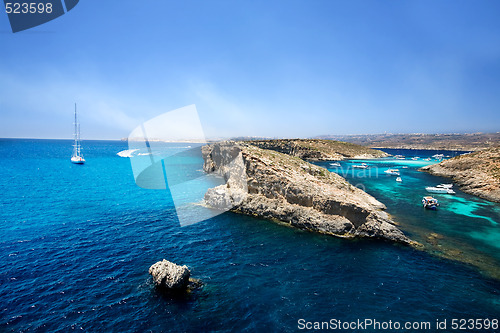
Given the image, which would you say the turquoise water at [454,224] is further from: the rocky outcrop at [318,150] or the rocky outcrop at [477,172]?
the rocky outcrop at [318,150]

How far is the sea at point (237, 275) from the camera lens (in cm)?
1535

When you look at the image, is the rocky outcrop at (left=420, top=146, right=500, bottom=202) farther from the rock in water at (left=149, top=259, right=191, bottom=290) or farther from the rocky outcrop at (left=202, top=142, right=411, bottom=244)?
the rock in water at (left=149, top=259, right=191, bottom=290)

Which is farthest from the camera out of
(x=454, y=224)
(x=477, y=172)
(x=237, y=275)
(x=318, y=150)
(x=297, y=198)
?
(x=318, y=150)

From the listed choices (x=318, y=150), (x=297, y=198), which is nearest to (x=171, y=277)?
(x=297, y=198)

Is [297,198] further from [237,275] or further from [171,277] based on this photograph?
[171,277]

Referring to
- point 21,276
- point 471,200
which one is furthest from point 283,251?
point 471,200

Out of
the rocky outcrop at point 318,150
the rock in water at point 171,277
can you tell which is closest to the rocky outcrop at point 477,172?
the rocky outcrop at point 318,150

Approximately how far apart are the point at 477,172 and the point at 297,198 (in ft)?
218

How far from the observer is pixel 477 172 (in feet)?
216

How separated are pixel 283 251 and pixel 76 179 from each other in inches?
2478

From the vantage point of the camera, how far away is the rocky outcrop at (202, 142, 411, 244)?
28.8 m

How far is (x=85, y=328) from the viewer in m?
14.2

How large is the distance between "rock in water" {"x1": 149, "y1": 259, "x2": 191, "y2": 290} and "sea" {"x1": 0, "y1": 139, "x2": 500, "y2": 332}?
797 mm

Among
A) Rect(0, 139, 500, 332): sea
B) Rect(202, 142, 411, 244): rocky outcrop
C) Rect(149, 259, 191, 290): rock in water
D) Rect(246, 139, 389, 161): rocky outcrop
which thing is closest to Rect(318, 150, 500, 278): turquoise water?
Rect(0, 139, 500, 332): sea
